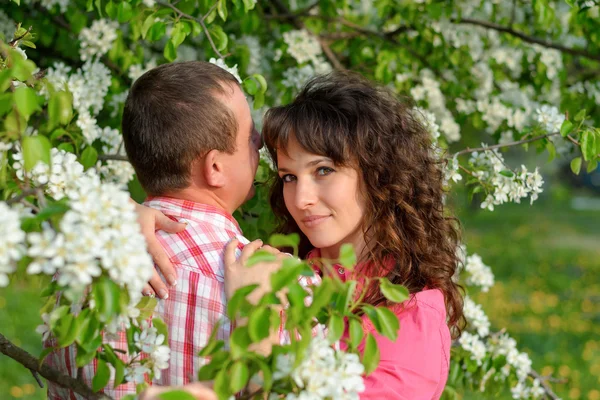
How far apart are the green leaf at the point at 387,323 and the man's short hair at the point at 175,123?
70 centimetres

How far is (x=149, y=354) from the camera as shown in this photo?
148cm

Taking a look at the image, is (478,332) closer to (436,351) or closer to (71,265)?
(436,351)

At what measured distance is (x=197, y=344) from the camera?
160cm

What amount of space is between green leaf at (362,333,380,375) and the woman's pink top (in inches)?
16.6

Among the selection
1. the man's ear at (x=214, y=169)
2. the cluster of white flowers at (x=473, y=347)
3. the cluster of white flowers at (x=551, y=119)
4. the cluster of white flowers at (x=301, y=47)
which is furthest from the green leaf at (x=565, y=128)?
the cluster of white flowers at (x=301, y=47)

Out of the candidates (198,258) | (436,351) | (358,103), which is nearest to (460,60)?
(358,103)

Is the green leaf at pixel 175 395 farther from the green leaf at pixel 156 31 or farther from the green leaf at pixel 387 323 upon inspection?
the green leaf at pixel 156 31

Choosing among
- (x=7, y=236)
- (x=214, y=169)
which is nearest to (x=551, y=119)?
(x=214, y=169)

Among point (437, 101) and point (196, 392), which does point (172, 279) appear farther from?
point (437, 101)

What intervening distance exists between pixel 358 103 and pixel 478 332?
3.67 feet

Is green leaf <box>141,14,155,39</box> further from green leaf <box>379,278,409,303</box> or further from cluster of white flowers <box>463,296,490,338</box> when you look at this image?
cluster of white flowers <box>463,296,490,338</box>

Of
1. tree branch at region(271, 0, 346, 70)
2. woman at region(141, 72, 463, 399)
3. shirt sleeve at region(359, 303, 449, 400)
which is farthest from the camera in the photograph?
tree branch at region(271, 0, 346, 70)

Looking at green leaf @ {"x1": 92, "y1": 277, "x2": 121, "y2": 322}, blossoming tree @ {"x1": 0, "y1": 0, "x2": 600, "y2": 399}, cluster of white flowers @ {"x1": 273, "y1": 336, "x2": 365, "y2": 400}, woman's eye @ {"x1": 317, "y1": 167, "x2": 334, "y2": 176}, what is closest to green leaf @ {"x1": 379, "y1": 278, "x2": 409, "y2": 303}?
blossoming tree @ {"x1": 0, "y1": 0, "x2": 600, "y2": 399}

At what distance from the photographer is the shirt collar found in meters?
1.78
